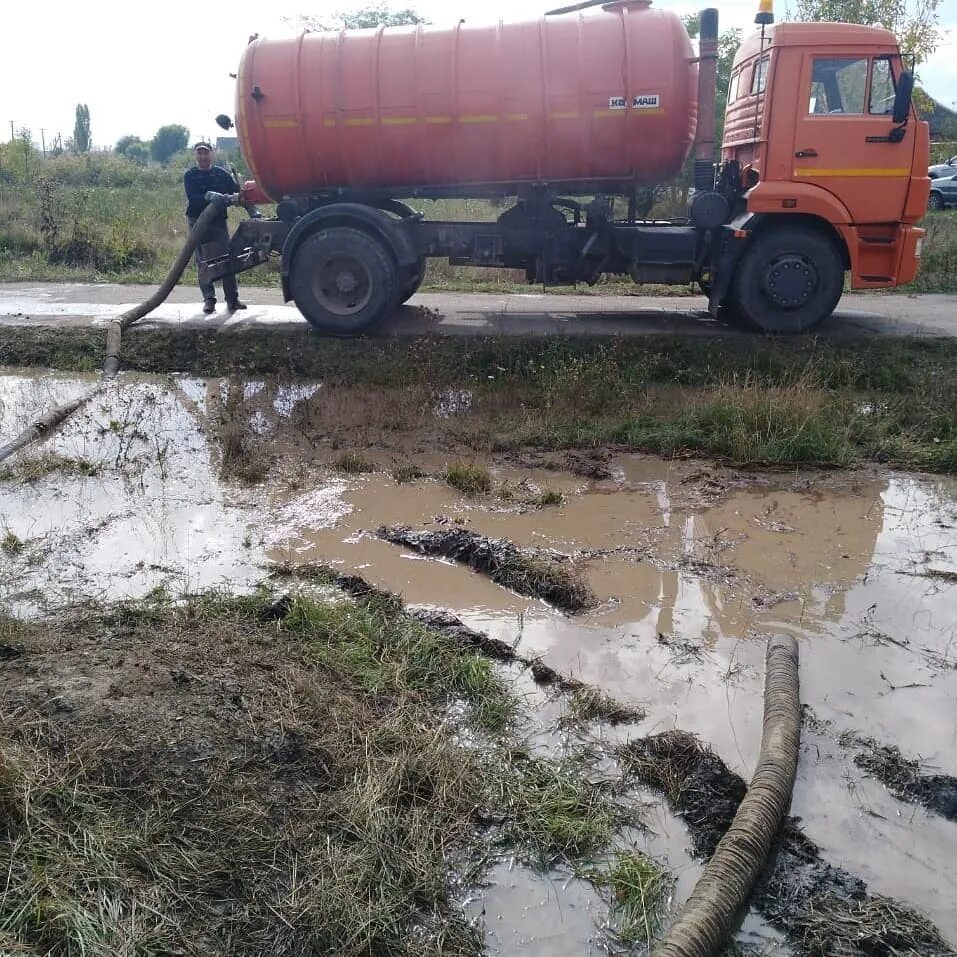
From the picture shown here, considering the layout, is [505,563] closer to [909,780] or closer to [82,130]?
[909,780]

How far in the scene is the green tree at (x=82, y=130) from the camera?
2130 inches

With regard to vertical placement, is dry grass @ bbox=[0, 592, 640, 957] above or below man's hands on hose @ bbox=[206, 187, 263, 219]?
below

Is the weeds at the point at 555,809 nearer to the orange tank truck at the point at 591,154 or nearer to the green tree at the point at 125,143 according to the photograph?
the orange tank truck at the point at 591,154

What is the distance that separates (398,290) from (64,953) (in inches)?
321

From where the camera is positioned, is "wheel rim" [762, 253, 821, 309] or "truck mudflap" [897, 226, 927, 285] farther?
"wheel rim" [762, 253, 821, 309]

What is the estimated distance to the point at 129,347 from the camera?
31.9 feet

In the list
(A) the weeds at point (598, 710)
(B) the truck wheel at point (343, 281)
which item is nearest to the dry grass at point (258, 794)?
(A) the weeds at point (598, 710)

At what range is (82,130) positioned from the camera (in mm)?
54844

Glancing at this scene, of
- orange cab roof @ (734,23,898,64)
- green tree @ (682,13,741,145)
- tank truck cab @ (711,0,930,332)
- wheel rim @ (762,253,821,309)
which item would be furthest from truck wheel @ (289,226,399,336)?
green tree @ (682,13,741,145)

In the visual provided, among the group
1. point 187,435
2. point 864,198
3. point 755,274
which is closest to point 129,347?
point 187,435

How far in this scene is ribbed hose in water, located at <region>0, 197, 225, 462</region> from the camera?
735 cm

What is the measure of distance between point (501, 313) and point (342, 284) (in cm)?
233

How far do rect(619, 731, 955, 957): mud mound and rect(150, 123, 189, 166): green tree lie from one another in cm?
6766

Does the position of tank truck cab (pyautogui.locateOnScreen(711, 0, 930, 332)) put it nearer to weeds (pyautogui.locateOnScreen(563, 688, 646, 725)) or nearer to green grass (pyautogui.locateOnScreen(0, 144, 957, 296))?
green grass (pyautogui.locateOnScreen(0, 144, 957, 296))
